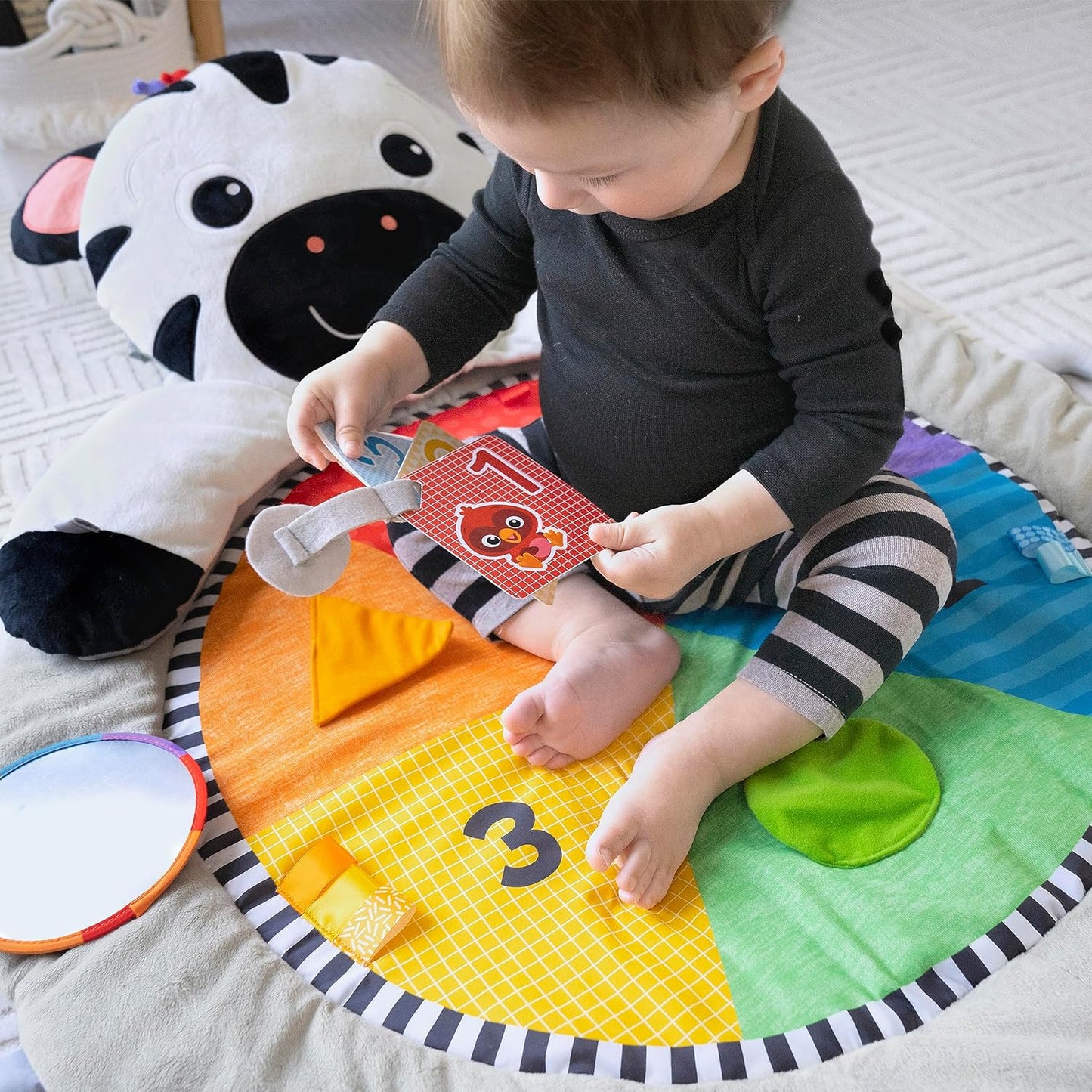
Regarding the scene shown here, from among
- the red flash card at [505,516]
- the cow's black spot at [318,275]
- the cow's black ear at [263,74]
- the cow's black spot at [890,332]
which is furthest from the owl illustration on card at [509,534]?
the cow's black ear at [263,74]

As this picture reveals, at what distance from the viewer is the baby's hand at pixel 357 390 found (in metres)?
0.75

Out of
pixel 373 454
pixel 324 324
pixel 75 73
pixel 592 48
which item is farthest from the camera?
pixel 75 73

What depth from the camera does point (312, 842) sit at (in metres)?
0.69

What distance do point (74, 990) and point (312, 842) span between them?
0.49 feet

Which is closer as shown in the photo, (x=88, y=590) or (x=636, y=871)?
(x=636, y=871)

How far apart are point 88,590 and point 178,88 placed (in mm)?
563

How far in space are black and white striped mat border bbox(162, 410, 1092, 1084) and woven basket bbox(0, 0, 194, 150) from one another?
109cm

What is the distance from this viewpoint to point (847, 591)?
0.71 m

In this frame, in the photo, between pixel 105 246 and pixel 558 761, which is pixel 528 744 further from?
pixel 105 246

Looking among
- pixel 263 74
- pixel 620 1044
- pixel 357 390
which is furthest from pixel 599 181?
pixel 263 74

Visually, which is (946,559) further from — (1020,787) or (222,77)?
(222,77)

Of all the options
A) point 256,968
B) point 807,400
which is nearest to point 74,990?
point 256,968

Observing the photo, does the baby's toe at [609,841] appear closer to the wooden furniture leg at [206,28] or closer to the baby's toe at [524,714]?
the baby's toe at [524,714]

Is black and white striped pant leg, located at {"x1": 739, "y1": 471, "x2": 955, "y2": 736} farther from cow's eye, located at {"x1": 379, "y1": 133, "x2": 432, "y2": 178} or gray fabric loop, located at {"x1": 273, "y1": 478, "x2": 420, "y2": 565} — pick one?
cow's eye, located at {"x1": 379, "y1": 133, "x2": 432, "y2": 178}
